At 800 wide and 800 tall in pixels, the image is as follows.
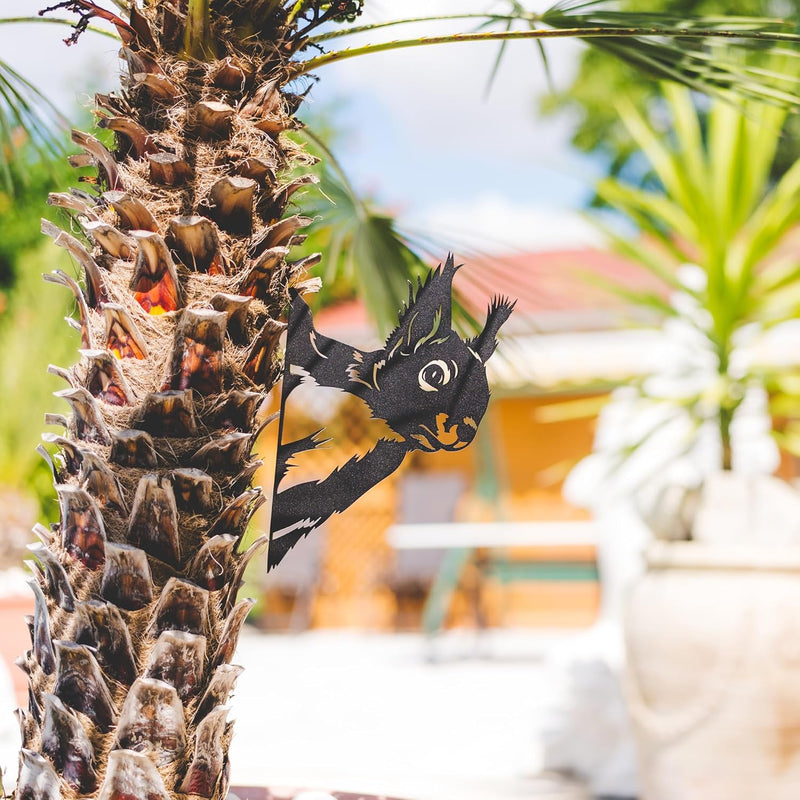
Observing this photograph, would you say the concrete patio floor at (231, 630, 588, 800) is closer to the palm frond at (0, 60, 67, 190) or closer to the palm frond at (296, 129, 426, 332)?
the palm frond at (296, 129, 426, 332)

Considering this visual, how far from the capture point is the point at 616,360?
823cm

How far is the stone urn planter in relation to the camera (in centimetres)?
260

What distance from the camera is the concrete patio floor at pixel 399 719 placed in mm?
3652

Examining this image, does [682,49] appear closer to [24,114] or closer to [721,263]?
[24,114]

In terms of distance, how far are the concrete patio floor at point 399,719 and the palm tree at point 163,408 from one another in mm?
729

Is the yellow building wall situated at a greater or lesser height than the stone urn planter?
greater

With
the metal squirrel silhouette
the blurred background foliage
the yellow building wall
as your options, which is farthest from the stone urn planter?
the blurred background foliage

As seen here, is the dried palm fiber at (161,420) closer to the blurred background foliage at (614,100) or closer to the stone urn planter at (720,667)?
the stone urn planter at (720,667)

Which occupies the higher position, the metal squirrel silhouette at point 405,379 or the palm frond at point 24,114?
the palm frond at point 24,114

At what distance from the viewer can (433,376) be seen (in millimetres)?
1145

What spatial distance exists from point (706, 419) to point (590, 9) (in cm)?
200

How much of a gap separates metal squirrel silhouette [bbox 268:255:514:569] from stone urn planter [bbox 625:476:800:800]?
184 centimetres

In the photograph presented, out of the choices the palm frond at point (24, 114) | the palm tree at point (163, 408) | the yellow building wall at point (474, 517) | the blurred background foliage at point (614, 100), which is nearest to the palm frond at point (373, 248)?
the palm frond at point (24, 114)

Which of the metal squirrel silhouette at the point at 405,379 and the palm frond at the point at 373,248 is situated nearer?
the metal squirrel silhouette at the point at 405,379
